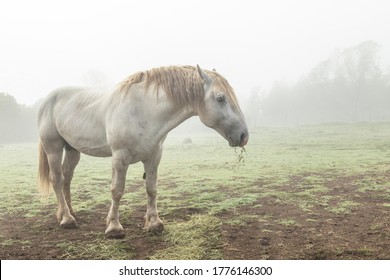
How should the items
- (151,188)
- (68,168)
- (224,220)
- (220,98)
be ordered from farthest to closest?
(68,168), (224,220), (151,188), (220,98)

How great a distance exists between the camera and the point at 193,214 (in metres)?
6.36

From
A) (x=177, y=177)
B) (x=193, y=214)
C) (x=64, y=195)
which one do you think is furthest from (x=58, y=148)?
(x=177, y=177)

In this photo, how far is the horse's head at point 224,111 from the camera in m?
4.84

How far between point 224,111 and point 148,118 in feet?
3.89

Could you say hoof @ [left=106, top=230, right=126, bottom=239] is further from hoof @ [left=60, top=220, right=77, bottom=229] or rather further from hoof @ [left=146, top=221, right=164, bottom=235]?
hoof @ [left=60, top=220, right=77, bottom=229]

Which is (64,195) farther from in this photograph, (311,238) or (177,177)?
(177,177)

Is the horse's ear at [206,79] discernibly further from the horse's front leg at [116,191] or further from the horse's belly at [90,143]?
the horse's belly at [90,143]

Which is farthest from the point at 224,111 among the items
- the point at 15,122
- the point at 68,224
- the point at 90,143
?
the point at 15,122

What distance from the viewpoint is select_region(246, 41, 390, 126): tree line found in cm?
5844

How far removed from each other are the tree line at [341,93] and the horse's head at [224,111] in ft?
193

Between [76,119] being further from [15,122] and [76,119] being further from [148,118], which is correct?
[15,122]

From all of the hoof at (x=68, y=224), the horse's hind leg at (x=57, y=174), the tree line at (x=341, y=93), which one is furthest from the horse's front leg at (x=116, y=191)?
the tree line at (x=341, y=93)

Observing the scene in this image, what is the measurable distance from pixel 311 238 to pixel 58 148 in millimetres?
4654

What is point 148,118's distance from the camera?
5047mm
